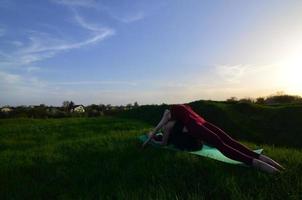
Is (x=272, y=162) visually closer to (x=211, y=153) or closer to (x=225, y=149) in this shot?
(x=225, y=149)

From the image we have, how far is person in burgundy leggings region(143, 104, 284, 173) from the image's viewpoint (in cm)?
661

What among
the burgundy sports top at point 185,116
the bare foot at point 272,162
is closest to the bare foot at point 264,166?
the bare foot at point 272,162

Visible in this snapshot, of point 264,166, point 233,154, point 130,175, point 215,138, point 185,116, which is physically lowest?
point 130,175

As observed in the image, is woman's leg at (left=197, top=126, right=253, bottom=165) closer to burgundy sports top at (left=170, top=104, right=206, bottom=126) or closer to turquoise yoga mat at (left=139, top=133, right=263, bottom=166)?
turquoise yoga mat at (left=139, top=133, right=263, bottom=166)

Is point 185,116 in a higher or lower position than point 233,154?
higher

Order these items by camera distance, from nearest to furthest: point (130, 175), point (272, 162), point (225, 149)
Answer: point (272, 162) < point (130, 175) < point (225, 149)

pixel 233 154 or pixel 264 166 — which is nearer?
pixel 264 166

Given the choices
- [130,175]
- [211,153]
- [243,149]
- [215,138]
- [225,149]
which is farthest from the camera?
[211,153]

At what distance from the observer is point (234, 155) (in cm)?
682

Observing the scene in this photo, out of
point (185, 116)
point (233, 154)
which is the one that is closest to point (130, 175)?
point (233, 154)

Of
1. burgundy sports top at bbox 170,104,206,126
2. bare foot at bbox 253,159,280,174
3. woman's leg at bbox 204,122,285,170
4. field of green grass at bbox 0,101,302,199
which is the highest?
burgundy sports top at bbox 170,104,206,126

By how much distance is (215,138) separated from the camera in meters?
7.07

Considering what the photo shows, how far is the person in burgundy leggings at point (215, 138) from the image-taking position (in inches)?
260

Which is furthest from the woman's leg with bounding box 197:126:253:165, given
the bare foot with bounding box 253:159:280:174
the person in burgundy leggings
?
the bare foot with bounding box 253:159:280:174
